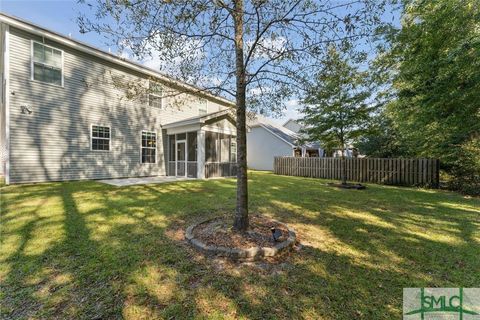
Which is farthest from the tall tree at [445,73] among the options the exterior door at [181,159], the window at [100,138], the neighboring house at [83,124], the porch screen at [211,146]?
the window at [100,138]

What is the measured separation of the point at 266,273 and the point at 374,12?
3877mm

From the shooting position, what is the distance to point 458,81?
6.10 metres

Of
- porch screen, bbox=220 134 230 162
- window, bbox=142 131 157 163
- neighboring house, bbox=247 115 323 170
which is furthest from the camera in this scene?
neighboring house, bbox=247 115 323 170

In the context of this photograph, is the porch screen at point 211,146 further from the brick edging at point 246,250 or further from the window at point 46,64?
the brick edging at point 246,250

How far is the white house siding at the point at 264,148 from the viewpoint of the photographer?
67.6ft

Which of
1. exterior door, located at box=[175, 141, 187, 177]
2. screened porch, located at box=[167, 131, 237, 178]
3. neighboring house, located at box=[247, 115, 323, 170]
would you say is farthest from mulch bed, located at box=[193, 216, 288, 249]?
neighboring house, located at box=[247, 115, 323, 170]

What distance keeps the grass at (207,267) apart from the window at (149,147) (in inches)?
299

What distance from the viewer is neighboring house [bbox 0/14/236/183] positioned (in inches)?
334

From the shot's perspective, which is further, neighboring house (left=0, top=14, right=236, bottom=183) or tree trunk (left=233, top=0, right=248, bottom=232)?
neighboring house (left=0, top=14, right=236, bottom=183)

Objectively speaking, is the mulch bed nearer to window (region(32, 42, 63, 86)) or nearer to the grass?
the grass

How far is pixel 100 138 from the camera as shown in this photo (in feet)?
36.0

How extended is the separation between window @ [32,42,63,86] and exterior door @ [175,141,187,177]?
246 inches

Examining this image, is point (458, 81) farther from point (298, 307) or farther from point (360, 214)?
point (298, 307)

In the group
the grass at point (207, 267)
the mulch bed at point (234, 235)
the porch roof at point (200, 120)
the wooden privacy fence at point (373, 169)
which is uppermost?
the porch roof at point (200, 120)
